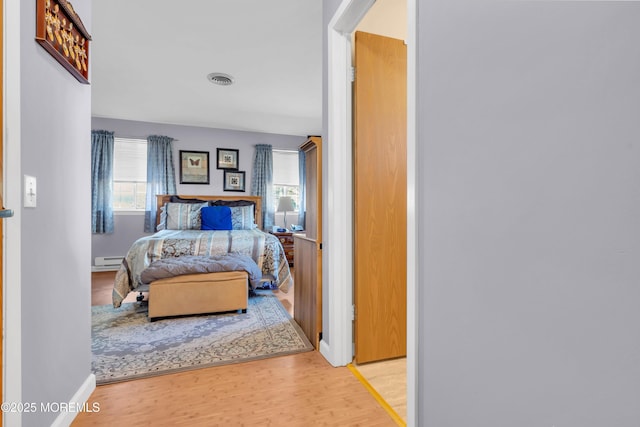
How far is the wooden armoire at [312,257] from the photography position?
85.8 inches

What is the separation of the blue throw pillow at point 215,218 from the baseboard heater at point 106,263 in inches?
70.9

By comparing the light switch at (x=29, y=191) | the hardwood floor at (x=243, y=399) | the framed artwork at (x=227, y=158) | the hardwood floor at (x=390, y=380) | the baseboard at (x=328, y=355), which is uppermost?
the framed artwork at (x=227, y=158)

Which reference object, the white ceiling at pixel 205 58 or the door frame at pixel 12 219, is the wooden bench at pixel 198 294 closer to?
the door frame at pixel 12 219

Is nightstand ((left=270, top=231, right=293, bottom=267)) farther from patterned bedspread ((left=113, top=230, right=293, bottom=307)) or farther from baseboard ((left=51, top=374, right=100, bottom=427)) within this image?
baseboard ((left=51, top=374, right=100, bottom=427))

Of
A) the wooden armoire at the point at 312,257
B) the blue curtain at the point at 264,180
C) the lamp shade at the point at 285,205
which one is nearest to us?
the wooden armoire at the point at 312,257

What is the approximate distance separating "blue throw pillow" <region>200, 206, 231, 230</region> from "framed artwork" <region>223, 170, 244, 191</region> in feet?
3.60

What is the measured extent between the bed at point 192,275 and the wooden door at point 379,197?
1.41 metres

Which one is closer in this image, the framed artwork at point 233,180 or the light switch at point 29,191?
the light switch at point 29,191

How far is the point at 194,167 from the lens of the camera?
17.8ft

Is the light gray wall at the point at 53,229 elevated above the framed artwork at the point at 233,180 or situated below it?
below

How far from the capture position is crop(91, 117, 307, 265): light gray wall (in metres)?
5.05

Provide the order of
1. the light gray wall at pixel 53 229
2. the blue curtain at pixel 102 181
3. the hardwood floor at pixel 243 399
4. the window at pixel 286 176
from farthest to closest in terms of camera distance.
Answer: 1. the window at pixel 286 176
2. the blue curtain at pixel 102 181
3. the hardwood floor at pixel 243 399
4. the light gray wall at pixel 53 229

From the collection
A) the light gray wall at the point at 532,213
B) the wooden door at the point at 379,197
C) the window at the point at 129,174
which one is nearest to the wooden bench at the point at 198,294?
the wooden door at the point at 379,197

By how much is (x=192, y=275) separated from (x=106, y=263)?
126 inches
